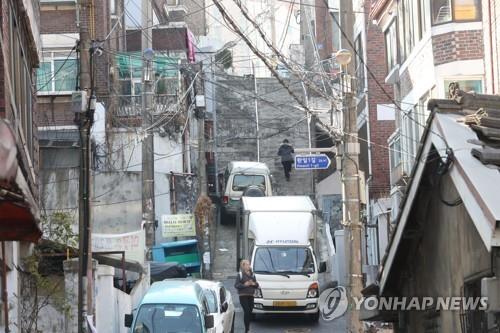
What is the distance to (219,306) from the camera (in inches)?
803

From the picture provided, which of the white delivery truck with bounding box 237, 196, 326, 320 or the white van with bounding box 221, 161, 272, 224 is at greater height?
the white van with bounding box 221, 161, 272, 224

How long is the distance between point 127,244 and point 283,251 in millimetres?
5077

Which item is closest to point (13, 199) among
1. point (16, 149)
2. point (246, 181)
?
point (16, 149)

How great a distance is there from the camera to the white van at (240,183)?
4123 centimetres

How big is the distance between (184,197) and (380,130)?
983 cm

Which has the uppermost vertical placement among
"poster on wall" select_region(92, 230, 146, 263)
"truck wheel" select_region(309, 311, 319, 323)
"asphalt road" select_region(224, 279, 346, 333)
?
"poster on wall" select_region(92, 230, 146, 263)

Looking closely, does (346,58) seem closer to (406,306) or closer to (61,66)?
(406,306)

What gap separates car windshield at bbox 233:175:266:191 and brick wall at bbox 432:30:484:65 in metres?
20.2

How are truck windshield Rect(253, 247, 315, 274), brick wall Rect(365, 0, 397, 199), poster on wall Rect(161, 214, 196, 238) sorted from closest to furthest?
truck windshield Rect(253, 247, 315, 274) → poster on wall Rect(161, 214, 196, 238) → brick wall Rect(365, 0, 397, 199)

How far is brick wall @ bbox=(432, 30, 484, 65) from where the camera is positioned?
21141 millimetres

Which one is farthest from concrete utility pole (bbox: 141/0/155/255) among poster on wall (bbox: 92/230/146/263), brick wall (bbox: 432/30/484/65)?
brick wall (bbox: 432/30/484/65)

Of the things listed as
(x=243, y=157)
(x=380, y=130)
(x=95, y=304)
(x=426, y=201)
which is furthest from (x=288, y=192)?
(x=426, y=201)

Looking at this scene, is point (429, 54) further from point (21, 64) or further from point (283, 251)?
point (21, 64)

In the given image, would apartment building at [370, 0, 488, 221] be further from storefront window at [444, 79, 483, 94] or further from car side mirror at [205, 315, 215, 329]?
car side mirror at [205, 315, 215, 329]
